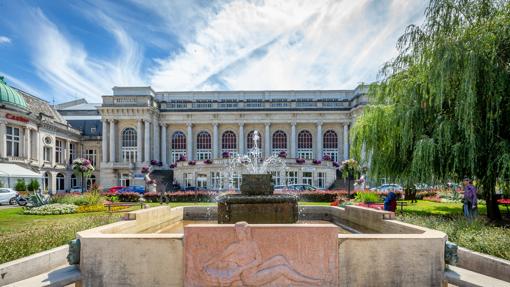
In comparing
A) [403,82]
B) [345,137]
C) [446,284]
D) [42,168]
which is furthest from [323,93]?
[446,284]

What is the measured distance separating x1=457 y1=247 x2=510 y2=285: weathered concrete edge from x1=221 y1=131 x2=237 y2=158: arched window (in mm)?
46182

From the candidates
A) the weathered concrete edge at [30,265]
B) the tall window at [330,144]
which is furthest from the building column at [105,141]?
the weathered concrete edge at [30,265]

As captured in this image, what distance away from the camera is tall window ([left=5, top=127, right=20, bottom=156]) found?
36438mm

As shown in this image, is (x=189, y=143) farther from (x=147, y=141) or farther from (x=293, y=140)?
(x=293, y=140)

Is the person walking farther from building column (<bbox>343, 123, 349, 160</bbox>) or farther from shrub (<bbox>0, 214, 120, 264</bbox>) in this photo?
building column (<bbox>343, 123, 349, 160</bbox>)

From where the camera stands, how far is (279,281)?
4.32 metres

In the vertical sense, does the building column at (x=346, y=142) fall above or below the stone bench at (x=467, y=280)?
above

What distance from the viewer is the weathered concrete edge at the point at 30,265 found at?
4746 mm

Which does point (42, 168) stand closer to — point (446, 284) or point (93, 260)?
point (93, 260)

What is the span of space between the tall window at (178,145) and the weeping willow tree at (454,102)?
42045 millimetres

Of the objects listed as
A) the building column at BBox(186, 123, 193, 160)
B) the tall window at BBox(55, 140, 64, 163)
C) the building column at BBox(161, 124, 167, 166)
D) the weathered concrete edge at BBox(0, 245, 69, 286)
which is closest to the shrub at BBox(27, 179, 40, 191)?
the tall window at BBox(55, 140, 64, 163)

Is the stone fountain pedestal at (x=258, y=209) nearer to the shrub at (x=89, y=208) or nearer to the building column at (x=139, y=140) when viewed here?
the shrub at (x=89, y=208)

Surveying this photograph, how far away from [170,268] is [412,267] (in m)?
3.72

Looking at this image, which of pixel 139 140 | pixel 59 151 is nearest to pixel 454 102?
pixel 139 140
